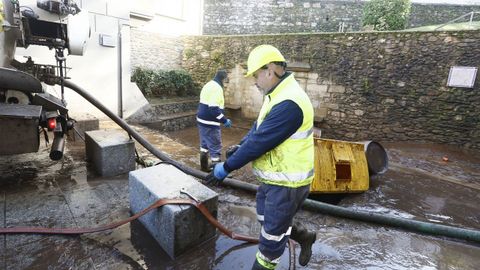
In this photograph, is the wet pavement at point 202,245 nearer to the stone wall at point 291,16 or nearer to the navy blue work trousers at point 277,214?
the navy blue work trousers at point 277,214

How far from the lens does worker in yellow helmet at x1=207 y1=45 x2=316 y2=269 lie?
2.12 m

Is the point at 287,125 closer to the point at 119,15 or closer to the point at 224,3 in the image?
the point at 119,15

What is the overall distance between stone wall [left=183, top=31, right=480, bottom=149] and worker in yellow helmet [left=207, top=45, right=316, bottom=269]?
850 cm

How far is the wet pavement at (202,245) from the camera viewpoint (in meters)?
2.61

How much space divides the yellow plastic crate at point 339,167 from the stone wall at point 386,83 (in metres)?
5.54

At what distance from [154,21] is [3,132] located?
10.6 metres

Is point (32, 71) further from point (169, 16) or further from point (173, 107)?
point (169, 16)

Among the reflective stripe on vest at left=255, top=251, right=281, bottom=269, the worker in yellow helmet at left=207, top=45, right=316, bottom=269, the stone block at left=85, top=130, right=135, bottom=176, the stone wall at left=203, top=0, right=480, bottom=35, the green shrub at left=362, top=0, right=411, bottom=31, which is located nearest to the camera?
the worker in yellow helmet at left=207, top=45, right=316, bottom=269

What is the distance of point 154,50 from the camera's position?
12.1 meters

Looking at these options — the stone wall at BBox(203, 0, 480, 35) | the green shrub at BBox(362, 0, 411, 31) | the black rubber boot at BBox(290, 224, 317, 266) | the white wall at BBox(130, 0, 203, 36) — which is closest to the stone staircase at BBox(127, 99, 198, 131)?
the white wall at BBox(130, 0, 203, 36)

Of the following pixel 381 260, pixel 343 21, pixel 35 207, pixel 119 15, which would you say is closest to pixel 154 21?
pixel 119 15

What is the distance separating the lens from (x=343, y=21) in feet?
50.4

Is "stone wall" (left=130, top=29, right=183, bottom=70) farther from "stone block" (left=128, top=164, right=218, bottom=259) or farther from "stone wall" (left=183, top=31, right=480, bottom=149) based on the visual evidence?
"stone block" (left=128, top=164, right=218, bottom=259)

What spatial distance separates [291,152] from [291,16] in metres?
15.5
